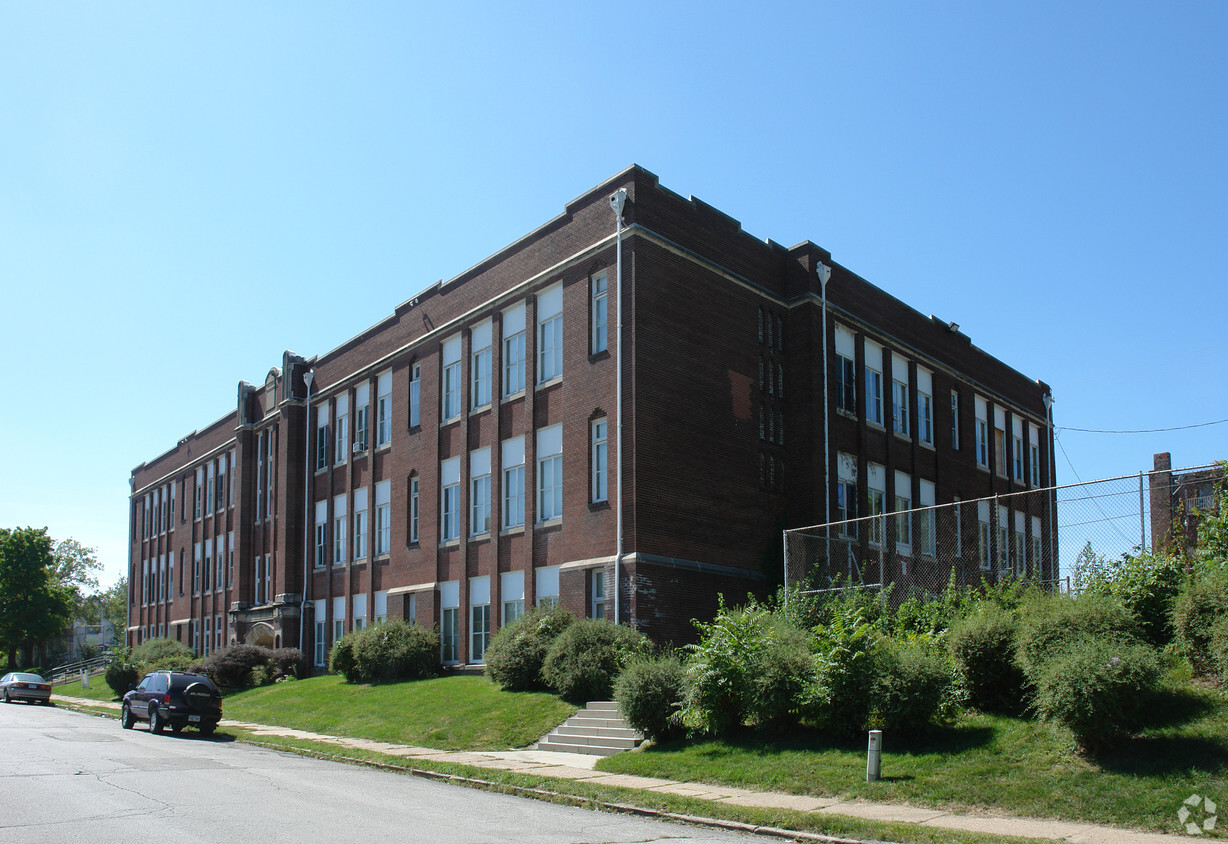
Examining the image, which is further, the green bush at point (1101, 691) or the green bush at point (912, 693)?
the green bush at point (912, 693)

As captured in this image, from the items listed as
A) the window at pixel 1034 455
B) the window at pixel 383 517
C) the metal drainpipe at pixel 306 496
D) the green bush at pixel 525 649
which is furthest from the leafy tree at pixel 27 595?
the window at pixel 1034 455

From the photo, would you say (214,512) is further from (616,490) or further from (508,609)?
(616,490)

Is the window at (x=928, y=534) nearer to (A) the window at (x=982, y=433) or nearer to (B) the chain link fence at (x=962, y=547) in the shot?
(B) the chain link fence at (x=962, y=547)

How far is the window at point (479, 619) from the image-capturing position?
31.6 m

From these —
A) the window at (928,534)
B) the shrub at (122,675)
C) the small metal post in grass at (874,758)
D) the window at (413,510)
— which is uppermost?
the window at (413,510)

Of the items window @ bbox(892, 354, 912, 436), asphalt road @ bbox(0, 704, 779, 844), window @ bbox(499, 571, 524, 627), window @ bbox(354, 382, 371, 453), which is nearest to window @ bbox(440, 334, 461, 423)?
window @ bbox(354, 382, 371, 453)

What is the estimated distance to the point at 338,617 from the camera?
40.8 m

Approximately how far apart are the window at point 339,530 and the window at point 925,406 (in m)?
22.4

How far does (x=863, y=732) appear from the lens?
15922mm

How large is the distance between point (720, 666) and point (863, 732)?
2.69 meters

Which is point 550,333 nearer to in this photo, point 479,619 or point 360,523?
point 479,619

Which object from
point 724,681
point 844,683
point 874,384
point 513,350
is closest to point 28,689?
point 513,350

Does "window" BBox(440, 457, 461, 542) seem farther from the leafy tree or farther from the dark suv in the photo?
the leafy tree

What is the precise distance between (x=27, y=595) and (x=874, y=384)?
253ft
